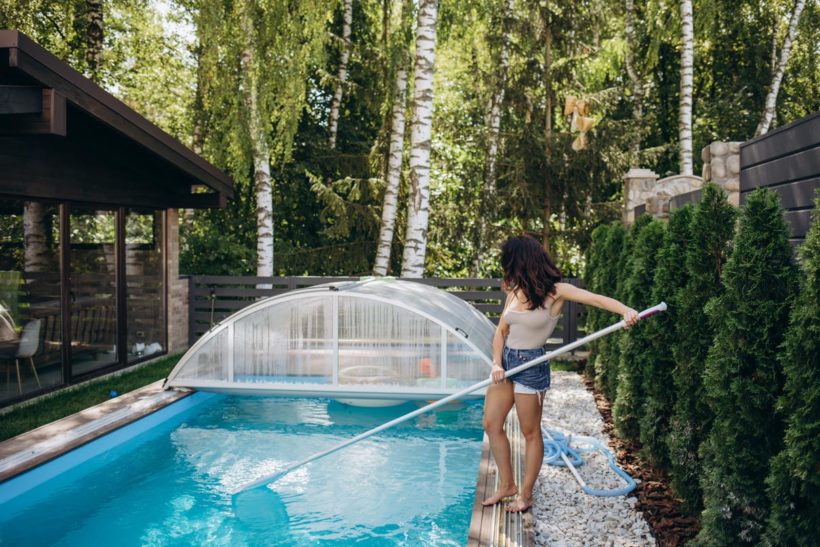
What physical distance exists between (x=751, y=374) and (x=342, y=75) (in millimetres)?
12390

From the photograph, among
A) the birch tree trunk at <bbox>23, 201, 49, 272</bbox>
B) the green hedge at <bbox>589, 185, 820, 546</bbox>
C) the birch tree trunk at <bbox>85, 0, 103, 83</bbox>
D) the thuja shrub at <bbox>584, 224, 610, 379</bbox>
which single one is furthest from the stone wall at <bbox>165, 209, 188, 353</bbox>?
the green hedge at <bbox>589, 185, 820, 546</bbox>

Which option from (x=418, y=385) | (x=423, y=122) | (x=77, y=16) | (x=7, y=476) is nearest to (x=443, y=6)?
(x=423, y=122)

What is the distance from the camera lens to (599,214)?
12602mm

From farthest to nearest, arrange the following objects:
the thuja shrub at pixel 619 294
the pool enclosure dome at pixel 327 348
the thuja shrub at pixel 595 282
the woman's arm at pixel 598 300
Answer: the thuja shrub at pixel 595 282 < the pool enclosure dome at pixel 327 348 < the thuja shrub at pixel 619 294 < the woman's arm at pixel 598 300

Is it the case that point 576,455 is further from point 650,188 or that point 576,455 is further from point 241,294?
point 241,294

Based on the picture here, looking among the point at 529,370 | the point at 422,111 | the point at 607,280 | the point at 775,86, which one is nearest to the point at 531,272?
the point at 529,370

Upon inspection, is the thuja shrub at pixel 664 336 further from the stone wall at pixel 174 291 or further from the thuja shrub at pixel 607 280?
the stone wall at pixel 174 291

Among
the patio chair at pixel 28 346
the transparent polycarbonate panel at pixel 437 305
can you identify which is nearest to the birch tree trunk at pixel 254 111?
the transparent polycarbonate panel at pixel 437 305

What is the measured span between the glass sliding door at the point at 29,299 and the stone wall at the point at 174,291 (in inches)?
101

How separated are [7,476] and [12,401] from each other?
2272 mm

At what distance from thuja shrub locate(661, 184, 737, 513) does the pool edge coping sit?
162 inches

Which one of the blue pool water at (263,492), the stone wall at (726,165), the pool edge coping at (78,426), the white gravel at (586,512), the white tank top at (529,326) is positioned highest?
the stone wall at (726,165)

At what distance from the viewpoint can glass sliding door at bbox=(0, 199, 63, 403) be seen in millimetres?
6375

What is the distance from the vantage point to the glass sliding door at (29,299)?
6.38m
